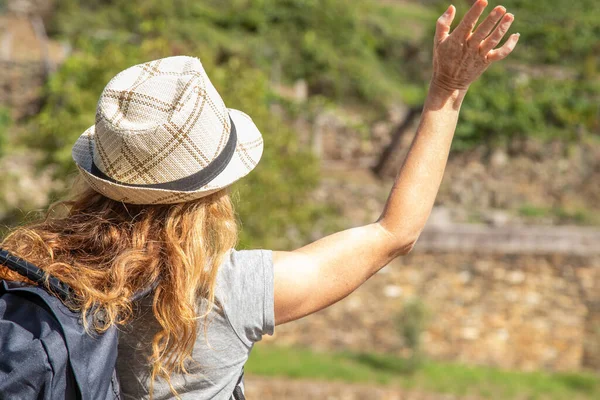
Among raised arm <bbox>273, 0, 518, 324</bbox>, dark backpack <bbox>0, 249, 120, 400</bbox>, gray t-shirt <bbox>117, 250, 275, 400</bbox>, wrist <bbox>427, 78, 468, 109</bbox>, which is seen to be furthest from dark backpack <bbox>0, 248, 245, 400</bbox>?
wrist <bbox>427, 78, 468, 109</bbox>

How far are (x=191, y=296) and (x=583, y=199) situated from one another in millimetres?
16443

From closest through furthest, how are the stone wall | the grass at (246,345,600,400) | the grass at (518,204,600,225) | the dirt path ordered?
the dirt path → the grass at (246,345,600,400) → the stone wall → the grass at (518,204,600,225)

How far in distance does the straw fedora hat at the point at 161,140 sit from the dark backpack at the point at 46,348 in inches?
9.2

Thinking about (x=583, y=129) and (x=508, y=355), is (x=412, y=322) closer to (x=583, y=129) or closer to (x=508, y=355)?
(x=508, y=355)

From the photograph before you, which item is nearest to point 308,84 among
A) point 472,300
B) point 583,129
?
point 583,129

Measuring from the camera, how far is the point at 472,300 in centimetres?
1213

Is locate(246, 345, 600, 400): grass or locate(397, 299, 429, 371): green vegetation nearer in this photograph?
locate(246, 345, 600, 400): grass

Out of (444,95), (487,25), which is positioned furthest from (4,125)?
(487,25)

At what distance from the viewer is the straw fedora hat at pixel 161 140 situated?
1527 mm

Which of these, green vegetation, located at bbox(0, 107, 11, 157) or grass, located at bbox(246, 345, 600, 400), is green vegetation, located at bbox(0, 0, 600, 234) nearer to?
green vegetation, located at bbox(0, 107, 11, 157)

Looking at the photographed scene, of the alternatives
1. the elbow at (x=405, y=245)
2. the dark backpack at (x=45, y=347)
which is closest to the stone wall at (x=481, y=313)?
the elbow at (x=405, y=245)

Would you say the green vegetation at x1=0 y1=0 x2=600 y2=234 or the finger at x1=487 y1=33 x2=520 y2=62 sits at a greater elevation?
the finger at x1=487 y1=33 x2=520 y2=62

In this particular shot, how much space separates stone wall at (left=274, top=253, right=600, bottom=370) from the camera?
1071 cm

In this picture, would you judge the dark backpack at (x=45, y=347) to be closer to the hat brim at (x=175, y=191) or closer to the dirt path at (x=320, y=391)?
the hat brim at (x=175, y=191)
